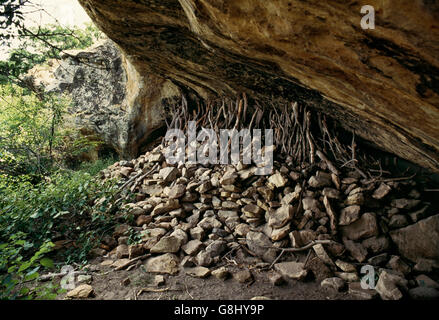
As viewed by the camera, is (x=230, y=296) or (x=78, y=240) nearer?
(x=230, y=296)

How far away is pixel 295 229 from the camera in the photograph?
9.68ft

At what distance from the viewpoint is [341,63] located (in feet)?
5.53

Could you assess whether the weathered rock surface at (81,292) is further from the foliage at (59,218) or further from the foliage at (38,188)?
the foliage at (59,218)

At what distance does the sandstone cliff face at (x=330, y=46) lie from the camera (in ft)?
4.19

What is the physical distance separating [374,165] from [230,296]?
106 inches

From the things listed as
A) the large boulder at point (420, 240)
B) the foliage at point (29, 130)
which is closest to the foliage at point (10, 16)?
the foliage at point (29, 130)

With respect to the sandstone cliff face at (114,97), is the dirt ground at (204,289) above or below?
below

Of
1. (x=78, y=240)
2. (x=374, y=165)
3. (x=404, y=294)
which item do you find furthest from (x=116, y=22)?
(x=404, y=294)

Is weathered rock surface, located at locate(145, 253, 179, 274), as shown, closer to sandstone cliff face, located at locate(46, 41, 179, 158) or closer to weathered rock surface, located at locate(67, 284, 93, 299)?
weathered rock surface, located at locate(67, 284, 93, 299)

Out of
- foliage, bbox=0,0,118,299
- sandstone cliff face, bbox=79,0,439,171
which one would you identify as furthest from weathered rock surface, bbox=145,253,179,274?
sandstone cliff face, bbox=79,0,439,171

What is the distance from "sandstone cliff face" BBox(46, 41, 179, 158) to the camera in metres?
5.54

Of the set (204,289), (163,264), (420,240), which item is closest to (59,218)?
(163,264)

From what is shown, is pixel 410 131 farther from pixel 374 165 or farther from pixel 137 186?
pixel 137 186

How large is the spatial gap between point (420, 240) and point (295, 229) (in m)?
1.39
